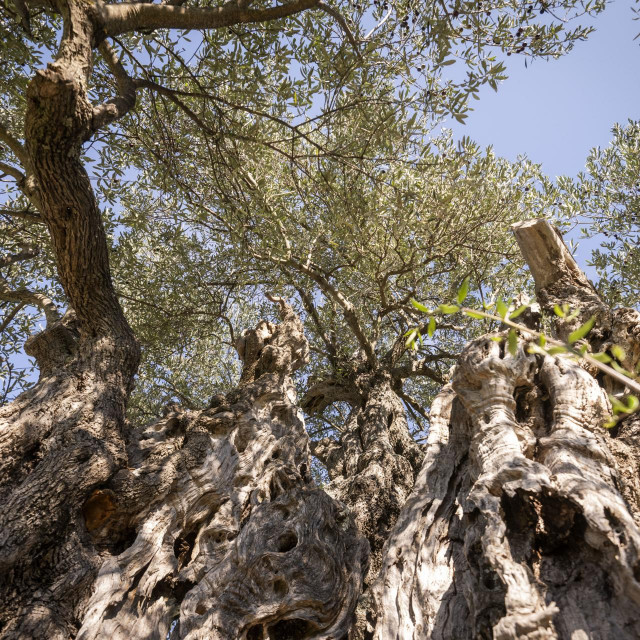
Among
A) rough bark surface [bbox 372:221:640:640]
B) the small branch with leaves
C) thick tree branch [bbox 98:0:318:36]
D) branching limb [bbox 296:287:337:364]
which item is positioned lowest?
rough bark surface [bbox 372:221:640:640]

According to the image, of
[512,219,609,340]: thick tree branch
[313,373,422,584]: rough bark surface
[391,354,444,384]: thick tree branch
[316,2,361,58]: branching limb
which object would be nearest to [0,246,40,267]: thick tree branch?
[313,373,422,584]: rough bark surface

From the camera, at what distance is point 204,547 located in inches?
165

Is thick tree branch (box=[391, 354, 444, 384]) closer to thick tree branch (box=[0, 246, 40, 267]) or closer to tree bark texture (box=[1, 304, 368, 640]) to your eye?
tree bark texture (box=[1, 304, 368, 640])

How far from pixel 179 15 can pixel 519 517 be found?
5.08 metres

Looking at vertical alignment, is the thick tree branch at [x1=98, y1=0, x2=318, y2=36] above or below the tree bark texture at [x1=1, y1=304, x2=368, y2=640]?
above

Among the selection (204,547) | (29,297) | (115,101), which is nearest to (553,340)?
(204,547)

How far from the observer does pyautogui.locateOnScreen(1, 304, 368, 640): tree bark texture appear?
11.0ft

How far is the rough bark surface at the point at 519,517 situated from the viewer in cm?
239

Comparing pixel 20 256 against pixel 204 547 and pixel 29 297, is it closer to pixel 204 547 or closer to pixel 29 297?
pixel 29 297

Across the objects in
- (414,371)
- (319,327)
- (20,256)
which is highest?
(20,256)

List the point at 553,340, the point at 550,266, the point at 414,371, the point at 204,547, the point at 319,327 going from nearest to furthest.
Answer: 1. the point at 553,340
2. the point at 204,547
3. the point at 550,266
4. the point at 414,371
5. the point at 319,327

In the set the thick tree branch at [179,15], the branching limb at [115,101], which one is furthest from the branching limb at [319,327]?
the thick tree branch at [179,15]

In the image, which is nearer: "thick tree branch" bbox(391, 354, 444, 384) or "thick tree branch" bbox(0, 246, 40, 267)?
"thick tree branch" bbox(0, 246, 40, 267)

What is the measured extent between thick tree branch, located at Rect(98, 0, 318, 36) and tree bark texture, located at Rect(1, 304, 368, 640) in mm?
3380
